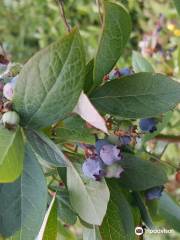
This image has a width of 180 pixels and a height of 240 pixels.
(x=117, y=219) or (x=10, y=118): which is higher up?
(x=10, y=118)

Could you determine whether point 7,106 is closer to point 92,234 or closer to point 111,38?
point 111,38

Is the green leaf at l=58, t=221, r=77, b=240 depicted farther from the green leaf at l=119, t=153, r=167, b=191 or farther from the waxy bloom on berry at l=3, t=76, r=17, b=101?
the waxy bloom on berry at l=3, t=76, r=17, b=101

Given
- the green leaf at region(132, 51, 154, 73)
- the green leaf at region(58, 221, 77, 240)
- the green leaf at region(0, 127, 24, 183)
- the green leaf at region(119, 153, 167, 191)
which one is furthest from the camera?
the green leaf at region(132, 51, 154, 73)

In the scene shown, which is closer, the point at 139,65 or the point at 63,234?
the point at 63,234

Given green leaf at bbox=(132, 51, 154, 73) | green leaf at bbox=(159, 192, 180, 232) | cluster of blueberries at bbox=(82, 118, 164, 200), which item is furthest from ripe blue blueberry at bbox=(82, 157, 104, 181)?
green leaf at bbox=(132, 51, 154, 73)

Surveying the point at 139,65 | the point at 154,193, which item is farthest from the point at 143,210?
the point at 139,65

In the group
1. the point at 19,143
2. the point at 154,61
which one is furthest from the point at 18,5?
the point at 19,143
